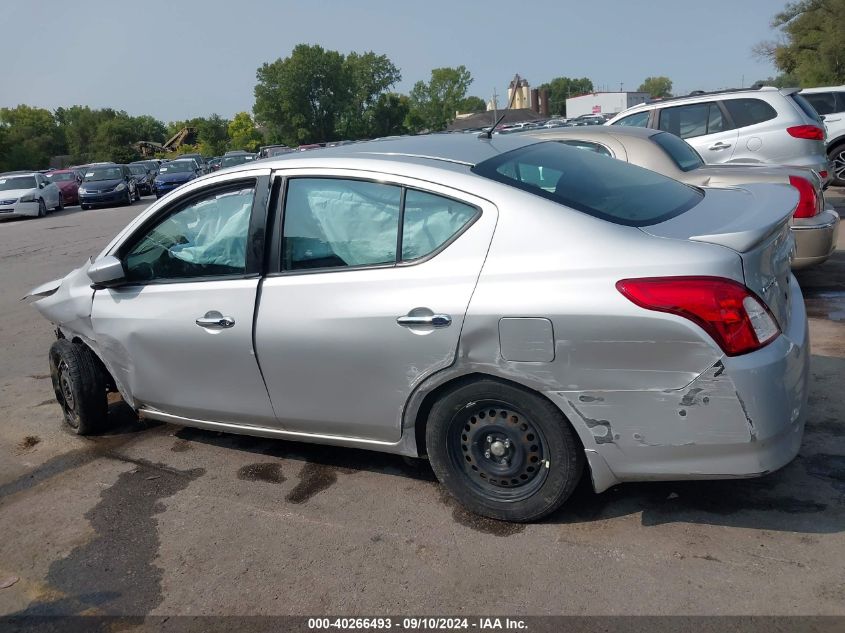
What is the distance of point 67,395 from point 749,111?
830 centimetres

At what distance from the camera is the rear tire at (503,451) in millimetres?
3146

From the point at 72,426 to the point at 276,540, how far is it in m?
2.25

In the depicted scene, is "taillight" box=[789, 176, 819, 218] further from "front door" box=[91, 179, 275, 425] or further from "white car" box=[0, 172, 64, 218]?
"white car" box=[0, 172, 64, 218]

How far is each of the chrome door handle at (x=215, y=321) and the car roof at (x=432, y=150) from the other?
2.72ft

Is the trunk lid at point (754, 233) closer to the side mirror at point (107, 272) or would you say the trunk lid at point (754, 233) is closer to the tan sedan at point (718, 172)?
the tan sedan at point (718, 172)

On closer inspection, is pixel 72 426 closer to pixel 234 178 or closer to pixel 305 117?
pixel 234 178

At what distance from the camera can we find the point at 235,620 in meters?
2.92

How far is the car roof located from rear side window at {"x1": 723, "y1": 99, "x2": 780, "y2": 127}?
632 cm

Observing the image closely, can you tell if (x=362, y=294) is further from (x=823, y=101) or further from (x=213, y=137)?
(x=213, y=137)

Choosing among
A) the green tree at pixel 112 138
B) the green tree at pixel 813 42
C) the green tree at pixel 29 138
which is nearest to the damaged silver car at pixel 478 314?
the green tree at pixel 813 42

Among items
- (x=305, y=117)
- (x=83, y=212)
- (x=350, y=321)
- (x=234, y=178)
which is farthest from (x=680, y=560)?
(x=305, y=117)

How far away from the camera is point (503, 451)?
129 inches

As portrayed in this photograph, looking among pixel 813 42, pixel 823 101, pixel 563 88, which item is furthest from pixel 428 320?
pixel 563 88

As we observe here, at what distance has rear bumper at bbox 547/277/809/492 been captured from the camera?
2.81 meters
